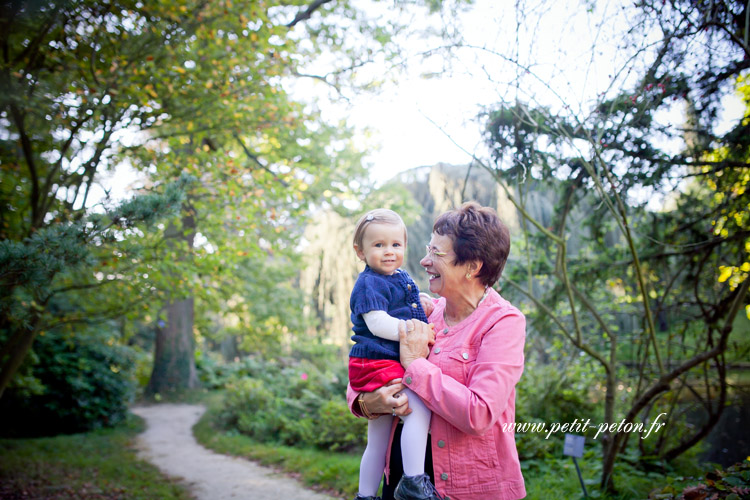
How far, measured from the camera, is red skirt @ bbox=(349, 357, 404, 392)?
1842 mm

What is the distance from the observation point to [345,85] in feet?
22.6

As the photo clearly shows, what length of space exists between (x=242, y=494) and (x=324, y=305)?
4659 millimetres

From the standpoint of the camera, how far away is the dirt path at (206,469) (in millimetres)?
5188

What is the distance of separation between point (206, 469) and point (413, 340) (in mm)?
5610

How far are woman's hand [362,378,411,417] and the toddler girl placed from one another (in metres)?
0.02

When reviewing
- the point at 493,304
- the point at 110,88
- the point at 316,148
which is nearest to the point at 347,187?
the point at 316,148

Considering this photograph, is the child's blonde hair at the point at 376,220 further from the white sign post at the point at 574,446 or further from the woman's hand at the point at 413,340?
the white sign post at the point at 574,446

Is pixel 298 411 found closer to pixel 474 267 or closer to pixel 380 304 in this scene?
pixel 380 304

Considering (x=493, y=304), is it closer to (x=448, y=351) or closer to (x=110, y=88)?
(x=448, y=351)

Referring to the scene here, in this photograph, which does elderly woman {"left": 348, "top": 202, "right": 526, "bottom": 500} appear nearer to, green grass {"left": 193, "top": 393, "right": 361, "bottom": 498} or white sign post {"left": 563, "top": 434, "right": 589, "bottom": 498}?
white sign post {"left": 563, "top": 434, "right": 589, "bottom": 498}

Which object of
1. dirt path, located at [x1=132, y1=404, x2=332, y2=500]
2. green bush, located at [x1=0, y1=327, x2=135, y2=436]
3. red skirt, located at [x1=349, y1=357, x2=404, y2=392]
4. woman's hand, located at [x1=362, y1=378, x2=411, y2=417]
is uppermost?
red skirt, located at [x1=349, y1=357, x2=404, y2=392]

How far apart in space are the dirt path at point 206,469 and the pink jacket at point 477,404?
353cm

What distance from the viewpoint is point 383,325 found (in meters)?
1.90

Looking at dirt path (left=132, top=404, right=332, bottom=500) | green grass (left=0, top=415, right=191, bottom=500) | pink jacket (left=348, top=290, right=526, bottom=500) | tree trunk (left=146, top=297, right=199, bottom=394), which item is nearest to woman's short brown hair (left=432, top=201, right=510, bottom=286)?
pink jacket (left=348, top=290, right=526, bottom=500)
